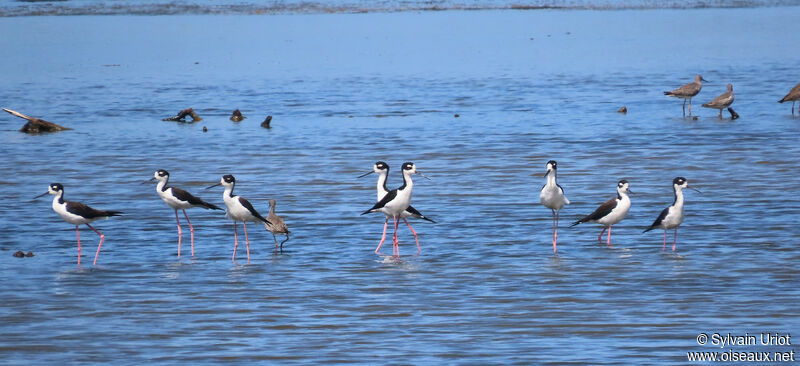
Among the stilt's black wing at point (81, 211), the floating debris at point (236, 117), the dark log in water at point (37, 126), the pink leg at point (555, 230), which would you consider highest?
the floating debris at point (236, 117)

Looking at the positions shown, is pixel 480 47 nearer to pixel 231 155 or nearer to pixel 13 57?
pixel 13 57

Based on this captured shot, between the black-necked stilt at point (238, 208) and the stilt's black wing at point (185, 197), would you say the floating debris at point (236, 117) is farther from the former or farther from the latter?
the black-necked stilt at point (238, 208)

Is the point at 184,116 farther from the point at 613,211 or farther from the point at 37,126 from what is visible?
the point at 613,211

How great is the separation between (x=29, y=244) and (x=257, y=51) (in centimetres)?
4021

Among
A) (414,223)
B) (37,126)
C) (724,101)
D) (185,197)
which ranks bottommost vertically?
(414,223)

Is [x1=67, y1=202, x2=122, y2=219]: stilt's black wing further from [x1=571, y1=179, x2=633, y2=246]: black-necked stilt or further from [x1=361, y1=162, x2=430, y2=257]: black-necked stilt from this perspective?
[x1=571, y1=179, x2=633, y2=246]: black-necked stilt

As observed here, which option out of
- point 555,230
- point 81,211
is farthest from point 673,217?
point 81,211

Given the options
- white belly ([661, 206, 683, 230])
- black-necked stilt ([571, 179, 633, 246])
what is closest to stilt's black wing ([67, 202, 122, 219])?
black-necked stilt ([571, 179, 633, 246])

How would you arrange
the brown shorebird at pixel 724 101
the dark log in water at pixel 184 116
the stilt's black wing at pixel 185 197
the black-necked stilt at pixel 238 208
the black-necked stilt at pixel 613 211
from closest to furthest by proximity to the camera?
the black-necked stilt at pixel 238 208 < the black-necked stilt at pixel 613 211 < the stilt's black wing at pixel 185 197 < the dark log in water at pixel 184 116 < the brown shorebird at pixel 724 101

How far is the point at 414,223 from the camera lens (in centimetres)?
1858

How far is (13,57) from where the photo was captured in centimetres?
5378

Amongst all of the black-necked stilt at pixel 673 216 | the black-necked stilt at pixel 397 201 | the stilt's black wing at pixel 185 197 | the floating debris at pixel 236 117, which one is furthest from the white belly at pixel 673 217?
the floating debris at pixel 236 117

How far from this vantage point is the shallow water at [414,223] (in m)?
12.0

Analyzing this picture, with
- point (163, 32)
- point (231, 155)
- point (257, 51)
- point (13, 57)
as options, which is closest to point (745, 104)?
point (231, 155)
